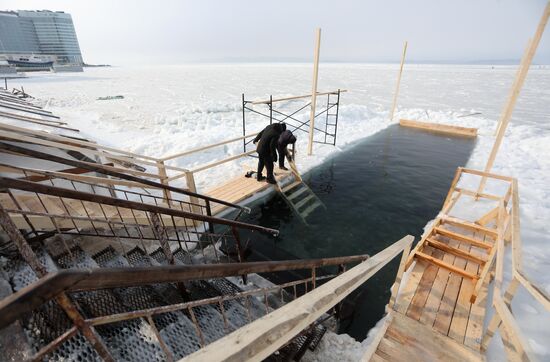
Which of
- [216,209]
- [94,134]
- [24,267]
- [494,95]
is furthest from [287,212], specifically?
[494,95]

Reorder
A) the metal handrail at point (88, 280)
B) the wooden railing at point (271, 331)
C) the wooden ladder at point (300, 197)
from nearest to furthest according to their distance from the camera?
the metal handrail at point (88, 280) → the wooden railing at point (271, 331) → the wooden ladder at point (300, 197)

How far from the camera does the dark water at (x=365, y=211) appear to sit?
4820 millimetres

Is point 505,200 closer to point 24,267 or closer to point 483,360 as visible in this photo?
point 483,360

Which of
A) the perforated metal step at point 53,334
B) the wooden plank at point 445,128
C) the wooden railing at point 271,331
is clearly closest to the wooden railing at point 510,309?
the wooden railing at point 271,331

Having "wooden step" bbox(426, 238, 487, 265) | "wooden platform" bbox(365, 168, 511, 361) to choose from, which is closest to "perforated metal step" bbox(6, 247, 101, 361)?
"wooden platform" bbox(365, 168, 511, 361)

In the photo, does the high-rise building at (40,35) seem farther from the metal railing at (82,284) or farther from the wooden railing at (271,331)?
the wooden railing at (271,331)

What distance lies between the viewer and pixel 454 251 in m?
4.59

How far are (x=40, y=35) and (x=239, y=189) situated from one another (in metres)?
137

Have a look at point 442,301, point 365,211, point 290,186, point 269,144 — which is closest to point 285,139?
point 269,144

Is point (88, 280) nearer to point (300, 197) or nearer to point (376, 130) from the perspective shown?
point (300, 197)

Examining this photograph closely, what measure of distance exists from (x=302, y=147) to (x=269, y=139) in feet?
18.8

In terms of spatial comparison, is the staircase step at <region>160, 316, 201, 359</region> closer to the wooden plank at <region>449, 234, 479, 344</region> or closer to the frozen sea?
the frozen sea

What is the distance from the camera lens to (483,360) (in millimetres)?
3088

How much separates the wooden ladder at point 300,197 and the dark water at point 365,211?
0.18 m
